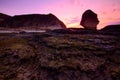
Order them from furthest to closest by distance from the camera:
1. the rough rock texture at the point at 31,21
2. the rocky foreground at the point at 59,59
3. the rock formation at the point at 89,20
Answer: the rough rock texture at the point at 31,21
the rock formation at the point at 89,20
the rocky foreground at the point at 59,59

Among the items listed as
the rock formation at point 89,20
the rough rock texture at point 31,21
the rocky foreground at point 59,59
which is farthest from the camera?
the rough rock texture at point 31,21

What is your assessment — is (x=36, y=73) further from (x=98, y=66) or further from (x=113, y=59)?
(x=113, y=59)

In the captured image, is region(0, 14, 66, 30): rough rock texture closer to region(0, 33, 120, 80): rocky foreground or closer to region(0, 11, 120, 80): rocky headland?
region(0, 11, 120, 80): rocky headland

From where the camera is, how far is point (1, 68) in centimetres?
519

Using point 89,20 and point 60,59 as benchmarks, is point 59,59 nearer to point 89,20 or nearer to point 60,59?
point 60,59

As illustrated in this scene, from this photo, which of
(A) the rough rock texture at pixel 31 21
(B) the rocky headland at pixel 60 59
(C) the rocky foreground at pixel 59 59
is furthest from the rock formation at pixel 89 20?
(C) the rocky foreground at pixel 59 59

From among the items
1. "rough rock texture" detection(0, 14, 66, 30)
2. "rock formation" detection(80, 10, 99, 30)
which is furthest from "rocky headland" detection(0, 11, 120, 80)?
"rough rock texture" detection(0, 14, 66, 30)

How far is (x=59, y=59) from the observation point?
5.85m

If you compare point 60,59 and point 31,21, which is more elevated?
point 31,21

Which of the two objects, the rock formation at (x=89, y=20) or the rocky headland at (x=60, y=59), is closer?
the rocky headland at (x=60, y=59)

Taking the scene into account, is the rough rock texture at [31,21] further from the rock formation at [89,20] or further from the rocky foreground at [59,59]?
the rocky foreground at [59,59]

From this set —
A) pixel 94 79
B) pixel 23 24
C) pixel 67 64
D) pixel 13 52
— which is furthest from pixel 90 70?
pixel 23 24

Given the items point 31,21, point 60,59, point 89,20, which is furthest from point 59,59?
point 31,21

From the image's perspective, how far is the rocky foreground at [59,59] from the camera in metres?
5.18
